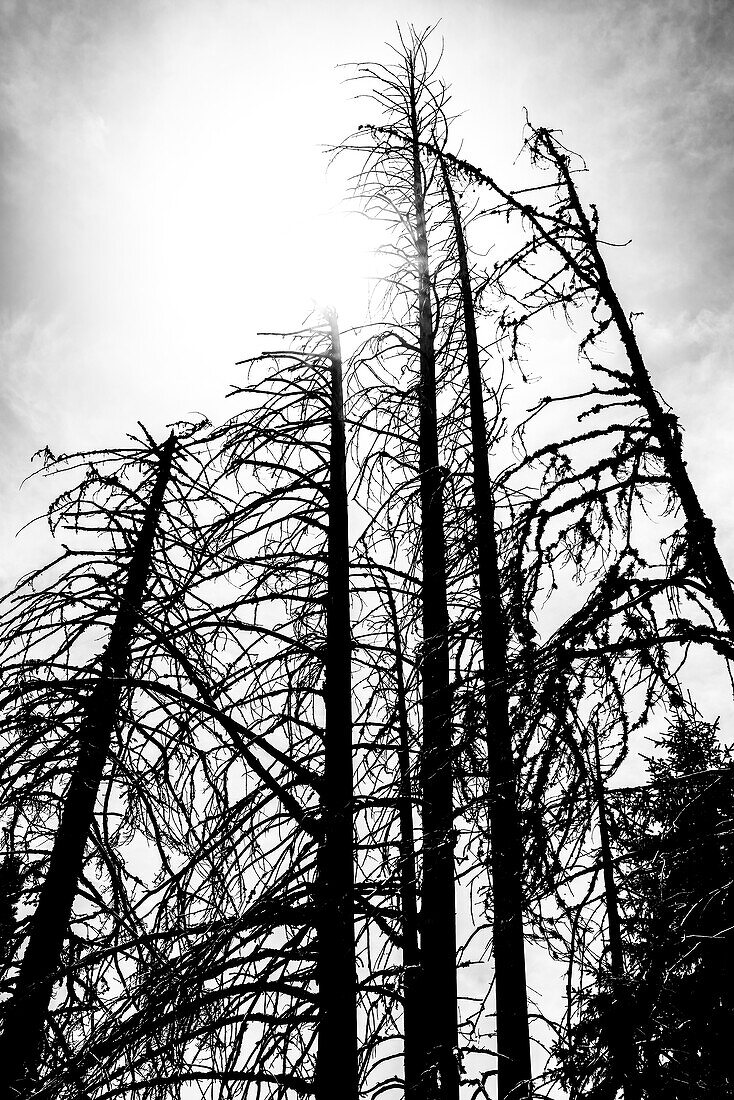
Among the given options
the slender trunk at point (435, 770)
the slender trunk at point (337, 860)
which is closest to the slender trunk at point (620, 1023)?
the slender trunk at point (435, 770)

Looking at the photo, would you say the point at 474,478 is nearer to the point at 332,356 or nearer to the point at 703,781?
the point at 332,356

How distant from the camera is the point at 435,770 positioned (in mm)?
5148

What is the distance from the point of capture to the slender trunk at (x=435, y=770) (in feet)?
18.1

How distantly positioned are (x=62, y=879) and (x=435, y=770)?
8.80ft

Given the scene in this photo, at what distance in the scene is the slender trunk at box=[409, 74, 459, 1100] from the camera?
217 inches

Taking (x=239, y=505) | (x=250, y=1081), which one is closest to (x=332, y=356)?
(x=239, y=505)

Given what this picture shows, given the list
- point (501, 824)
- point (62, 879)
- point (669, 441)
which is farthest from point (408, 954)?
point (669, 441)

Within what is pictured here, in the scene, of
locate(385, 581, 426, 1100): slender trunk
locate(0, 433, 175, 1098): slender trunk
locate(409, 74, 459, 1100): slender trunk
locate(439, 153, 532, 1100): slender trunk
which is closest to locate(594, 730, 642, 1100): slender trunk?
locate(439, 153, 532, 1100): slender trunk

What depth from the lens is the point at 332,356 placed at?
585 centimetres

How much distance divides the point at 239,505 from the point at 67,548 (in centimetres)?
130

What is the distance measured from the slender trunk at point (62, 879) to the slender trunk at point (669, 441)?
289cm

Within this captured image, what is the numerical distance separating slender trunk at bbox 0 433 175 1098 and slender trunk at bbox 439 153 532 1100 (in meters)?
2.22

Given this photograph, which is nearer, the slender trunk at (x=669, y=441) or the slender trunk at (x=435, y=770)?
the slender trunk at (x=669, y=441)

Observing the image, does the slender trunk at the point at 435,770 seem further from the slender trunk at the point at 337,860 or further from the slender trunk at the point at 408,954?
the slender trunk at the point at 337,860
